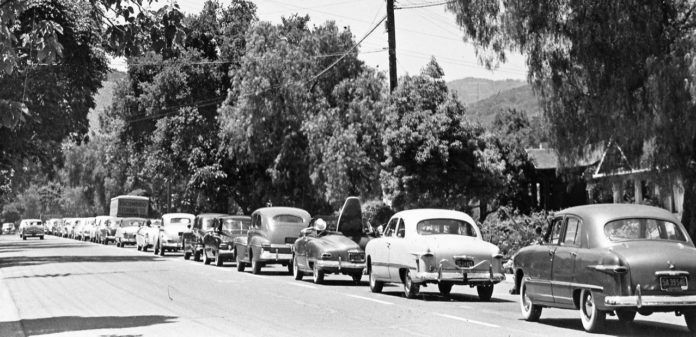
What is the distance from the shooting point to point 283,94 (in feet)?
156

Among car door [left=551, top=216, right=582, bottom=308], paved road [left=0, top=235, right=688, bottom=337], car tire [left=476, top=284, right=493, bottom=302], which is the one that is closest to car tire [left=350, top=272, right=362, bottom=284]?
paved road [left=0, top=235, right=688, bottom=337]

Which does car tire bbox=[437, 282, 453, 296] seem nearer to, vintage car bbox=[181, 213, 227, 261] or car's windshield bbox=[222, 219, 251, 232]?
car's windshield bbox=[222, 219, 251, 232]

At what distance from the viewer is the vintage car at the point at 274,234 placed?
2822cm

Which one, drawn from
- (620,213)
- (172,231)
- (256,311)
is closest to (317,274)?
(256,311)

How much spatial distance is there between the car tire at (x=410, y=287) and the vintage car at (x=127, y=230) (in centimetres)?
3899

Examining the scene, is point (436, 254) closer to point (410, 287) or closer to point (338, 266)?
point (410, 287)

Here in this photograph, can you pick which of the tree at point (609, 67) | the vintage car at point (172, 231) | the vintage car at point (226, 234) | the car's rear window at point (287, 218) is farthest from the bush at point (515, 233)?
the vintage car at point (172, 231)

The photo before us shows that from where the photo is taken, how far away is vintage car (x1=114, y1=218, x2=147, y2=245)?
57.6m

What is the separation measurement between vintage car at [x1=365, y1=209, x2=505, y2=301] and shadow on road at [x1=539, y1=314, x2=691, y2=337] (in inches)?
115

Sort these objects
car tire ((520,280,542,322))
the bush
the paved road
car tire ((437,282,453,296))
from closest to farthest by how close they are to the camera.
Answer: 1. the paved road
2. car tire ((520,280,542,322))
3. car tire ((437,282,453,296))
4. the bush

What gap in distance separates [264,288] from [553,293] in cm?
1005

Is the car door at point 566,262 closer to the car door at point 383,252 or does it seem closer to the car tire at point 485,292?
the car tire at point 485,292

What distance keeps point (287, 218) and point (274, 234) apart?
2.40 feet

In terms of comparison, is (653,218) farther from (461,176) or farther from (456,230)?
(461,176)
